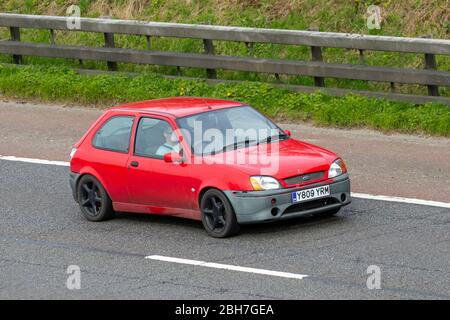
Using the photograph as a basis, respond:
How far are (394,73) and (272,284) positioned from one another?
26.6 feet

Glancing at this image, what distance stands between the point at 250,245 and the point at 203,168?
104cm

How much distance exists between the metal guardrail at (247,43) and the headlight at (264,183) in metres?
6.00

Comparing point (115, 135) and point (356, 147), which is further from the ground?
point (115, 135)

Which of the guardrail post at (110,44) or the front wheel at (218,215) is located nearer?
the front wheel at (218,215)

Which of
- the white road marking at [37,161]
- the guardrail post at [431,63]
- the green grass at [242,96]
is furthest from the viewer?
the guardrail post at [431,63]

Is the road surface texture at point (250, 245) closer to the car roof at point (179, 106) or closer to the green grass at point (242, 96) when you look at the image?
the green grass at point (242, 96)

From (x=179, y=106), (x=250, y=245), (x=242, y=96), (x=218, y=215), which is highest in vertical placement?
(x=179, y=106)

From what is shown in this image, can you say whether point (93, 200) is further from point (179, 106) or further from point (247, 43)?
point (247, 43)

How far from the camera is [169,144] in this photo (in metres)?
14.7

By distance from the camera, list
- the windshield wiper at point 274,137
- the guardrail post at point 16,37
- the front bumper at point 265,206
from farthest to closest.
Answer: the guardrail post at point 16,37 → the windshield wiper at point 274,137 → the front bumper at point 265,206

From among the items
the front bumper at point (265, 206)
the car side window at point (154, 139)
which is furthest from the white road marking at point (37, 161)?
the front bumper at point (265, 206)

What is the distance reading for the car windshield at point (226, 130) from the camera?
574 inches

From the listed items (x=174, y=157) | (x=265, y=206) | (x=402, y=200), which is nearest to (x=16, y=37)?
(x=174, y=157)

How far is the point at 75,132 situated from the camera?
20.6 m
